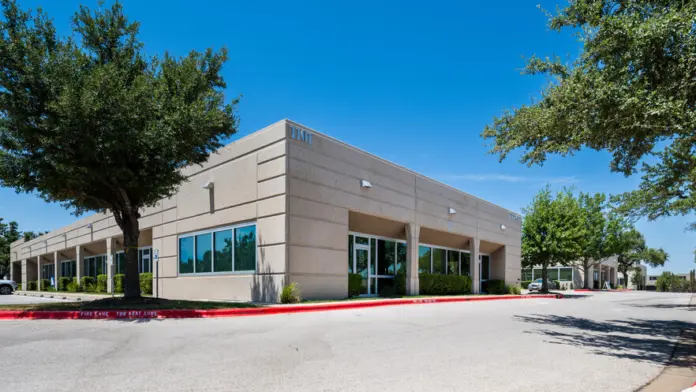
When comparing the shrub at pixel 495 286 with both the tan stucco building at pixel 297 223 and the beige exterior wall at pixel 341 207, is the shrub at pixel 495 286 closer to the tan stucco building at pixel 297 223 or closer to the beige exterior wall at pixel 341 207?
the tan stucco building at pixel 297 223

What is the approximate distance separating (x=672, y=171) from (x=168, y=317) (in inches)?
683

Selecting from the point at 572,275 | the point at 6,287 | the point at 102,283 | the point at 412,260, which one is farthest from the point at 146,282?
the point at 572,275

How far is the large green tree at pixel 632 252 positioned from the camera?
50.9 m

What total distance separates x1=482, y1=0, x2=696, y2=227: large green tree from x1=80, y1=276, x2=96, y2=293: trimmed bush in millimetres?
33629

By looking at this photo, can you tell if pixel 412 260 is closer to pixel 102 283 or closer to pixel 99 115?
pixel 99 115

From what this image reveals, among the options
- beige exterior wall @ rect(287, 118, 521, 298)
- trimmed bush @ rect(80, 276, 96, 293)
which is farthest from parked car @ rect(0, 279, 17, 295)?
beige exterior wall @ rect(287, 118, 521, 298)

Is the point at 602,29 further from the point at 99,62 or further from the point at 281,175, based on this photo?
the point at 99,62

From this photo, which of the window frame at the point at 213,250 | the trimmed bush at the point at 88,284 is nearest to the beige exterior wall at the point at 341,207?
the window frame at the point at 213,250

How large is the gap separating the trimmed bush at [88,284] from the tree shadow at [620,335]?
32.2 meters

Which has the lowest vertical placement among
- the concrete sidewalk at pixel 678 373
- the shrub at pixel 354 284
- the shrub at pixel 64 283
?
the shrub at pixel 64 283

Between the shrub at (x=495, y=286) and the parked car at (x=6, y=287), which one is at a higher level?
the shrub at (x=495, y=286)

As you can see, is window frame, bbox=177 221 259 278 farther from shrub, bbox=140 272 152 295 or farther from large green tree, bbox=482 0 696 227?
large green tree, bbox=482 0 696 227

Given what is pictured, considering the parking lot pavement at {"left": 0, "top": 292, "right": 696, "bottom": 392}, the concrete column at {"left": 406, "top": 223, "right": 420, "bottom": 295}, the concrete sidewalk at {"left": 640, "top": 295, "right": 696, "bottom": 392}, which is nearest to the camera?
the parking lot pavement at {"left": 0, "top": 292, "right": 696, "bottom": 392}

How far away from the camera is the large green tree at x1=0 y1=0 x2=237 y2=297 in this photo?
41.9 feet
